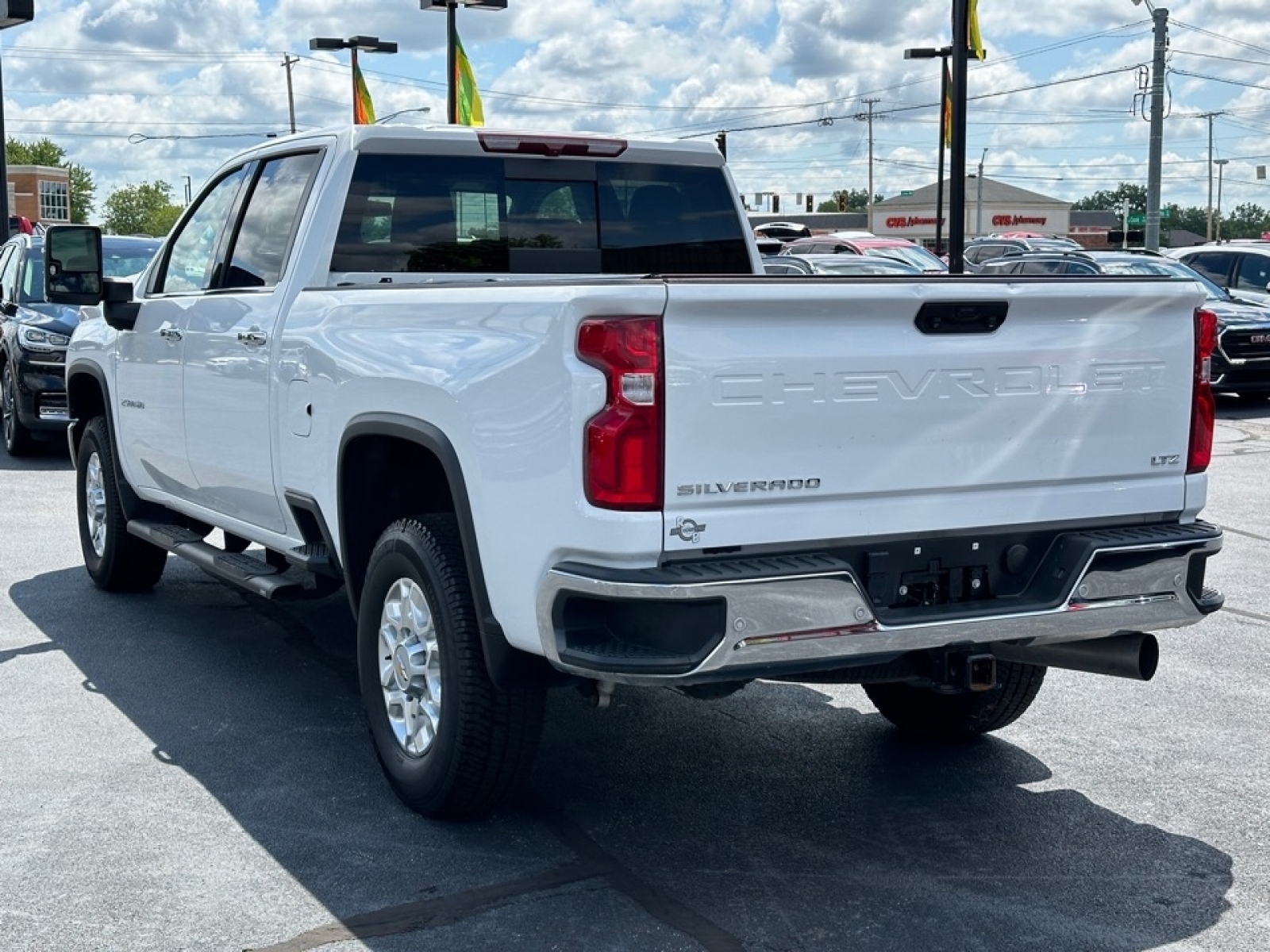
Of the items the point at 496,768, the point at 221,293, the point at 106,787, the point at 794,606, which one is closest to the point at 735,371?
the point at 794,606

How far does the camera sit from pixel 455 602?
4699 mm

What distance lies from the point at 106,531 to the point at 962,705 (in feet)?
15.1

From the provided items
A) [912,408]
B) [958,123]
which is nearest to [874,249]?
[958,123]

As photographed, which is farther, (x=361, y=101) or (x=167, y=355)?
(x=361, y=101)

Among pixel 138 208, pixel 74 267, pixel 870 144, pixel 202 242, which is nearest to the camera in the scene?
pixel 202 242

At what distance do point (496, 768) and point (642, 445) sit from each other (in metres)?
1.24

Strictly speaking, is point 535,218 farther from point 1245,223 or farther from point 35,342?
point 1245,223

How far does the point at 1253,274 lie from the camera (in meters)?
20.6

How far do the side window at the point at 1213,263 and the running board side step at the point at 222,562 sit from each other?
16.1 metres

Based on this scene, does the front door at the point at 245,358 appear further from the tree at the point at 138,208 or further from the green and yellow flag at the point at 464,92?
the tree at the point at 138,208

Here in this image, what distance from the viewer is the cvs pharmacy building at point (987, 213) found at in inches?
4264

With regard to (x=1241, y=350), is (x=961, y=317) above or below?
above

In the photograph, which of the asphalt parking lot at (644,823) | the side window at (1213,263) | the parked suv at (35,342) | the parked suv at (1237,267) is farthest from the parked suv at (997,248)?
the asphalt parking lot at (644,823)

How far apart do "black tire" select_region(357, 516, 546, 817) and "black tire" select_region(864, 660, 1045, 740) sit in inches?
58.0
